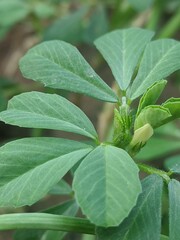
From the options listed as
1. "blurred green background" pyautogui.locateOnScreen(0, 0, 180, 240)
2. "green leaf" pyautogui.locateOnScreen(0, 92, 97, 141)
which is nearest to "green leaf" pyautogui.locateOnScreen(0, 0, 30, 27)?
"blurred green background" pyautogui.locateOnScreen(0, 0, 180, 240)

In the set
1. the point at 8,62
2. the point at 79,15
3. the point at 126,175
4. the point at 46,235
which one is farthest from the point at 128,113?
the point at 8,62

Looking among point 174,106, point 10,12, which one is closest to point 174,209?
point 174,106

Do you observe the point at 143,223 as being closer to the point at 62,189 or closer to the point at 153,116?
the point at 153,116

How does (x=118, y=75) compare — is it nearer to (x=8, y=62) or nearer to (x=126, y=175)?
(x=126, y=175)

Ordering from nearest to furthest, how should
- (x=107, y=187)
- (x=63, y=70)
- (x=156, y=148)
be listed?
(x=107, y=187)
(x=63, y=70)
(x=156, y=148)

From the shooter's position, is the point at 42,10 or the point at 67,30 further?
the point at 42,10

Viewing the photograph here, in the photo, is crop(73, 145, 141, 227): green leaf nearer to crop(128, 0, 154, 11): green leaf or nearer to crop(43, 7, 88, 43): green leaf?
crop(128, 0, 154, 11): green leaf

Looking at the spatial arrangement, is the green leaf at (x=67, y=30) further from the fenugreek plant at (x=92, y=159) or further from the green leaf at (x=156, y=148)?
the fenugreek plant at (x=92, y=159)
